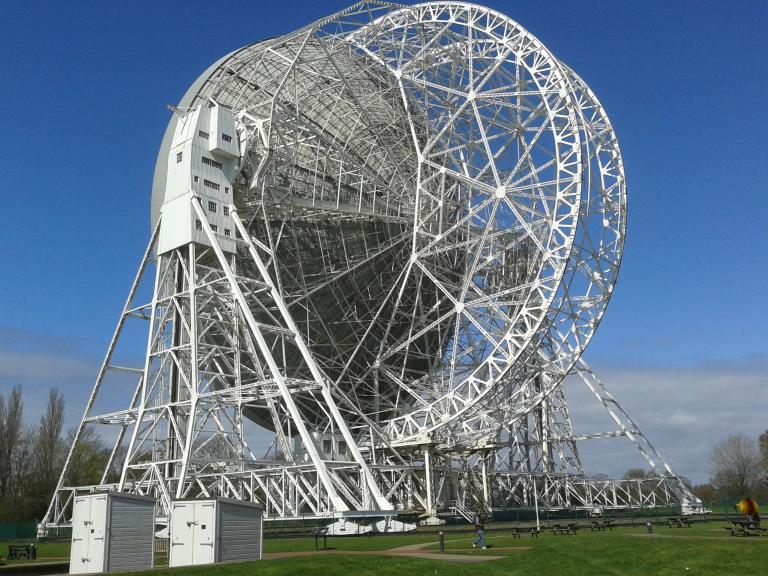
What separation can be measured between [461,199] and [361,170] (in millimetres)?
6824

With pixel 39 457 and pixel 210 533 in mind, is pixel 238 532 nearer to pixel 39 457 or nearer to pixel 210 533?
pixel 210 533

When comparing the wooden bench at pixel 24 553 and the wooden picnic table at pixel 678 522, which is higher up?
the wooden bench at pixel 24 553

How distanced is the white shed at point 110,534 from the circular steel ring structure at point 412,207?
49.1ft

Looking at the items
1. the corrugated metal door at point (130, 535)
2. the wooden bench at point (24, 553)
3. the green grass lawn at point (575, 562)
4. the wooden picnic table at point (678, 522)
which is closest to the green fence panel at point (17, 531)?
the wooden bench at point (24, 553)

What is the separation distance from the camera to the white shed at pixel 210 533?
20.6 metres

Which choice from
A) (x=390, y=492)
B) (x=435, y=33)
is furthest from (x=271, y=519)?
(x=435, y=33)

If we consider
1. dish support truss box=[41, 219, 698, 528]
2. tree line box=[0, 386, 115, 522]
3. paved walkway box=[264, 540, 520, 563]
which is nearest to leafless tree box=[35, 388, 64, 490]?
tree line box=[0, 386, 115, 522]

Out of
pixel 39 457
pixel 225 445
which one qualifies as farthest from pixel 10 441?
pixel 225 445

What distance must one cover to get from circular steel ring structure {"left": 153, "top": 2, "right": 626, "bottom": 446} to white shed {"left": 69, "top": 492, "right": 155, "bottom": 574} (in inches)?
589

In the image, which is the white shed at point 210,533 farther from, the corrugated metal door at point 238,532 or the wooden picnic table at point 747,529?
the wooden picnic table at point 747,529

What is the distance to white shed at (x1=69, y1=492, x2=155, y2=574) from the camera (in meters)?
20.0

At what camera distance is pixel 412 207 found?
139ft

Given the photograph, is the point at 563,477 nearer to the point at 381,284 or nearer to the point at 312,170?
the point at 381,284

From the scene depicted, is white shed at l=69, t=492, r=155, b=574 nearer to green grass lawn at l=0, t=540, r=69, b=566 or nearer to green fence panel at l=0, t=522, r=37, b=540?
green grass lawn at l=0, t=540, r=69, b=566
